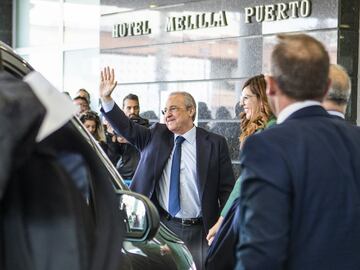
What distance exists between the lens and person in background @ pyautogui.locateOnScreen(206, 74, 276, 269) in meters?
4.14

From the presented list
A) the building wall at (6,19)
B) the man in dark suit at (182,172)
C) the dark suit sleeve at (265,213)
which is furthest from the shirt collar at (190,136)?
the building wall at (6,19)

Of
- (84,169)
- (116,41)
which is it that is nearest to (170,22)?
(116,41)

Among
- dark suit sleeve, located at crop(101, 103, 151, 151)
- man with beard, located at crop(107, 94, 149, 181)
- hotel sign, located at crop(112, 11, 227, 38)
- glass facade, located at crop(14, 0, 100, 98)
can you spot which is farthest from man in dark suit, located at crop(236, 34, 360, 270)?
glass facade, located at crop(14, 0, 100, 98)

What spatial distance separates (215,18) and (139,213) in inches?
388

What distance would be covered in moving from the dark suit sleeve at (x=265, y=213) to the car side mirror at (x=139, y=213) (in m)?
0.32

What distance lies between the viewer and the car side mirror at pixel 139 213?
299cm

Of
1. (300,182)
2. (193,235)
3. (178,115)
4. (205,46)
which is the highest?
(205,46)

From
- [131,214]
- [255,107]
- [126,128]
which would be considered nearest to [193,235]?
[126,128]

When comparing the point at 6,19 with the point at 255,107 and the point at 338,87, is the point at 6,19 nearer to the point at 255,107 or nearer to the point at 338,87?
the point at 255,107

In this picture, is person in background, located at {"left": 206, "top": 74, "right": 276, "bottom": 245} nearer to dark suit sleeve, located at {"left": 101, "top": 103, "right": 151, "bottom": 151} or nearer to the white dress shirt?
the white dress shirt

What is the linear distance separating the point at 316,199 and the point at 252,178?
0.23 metres

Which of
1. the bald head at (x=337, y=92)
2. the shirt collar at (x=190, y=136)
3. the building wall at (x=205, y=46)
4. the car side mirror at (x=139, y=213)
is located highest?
the building wall at (x=205, y=46)

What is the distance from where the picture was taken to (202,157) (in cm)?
671

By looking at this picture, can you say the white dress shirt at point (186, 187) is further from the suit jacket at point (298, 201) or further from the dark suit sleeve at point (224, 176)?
the suit jacket at point (298, 201)
